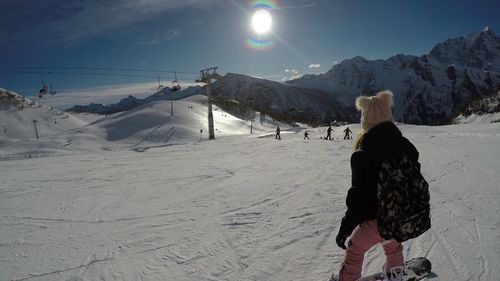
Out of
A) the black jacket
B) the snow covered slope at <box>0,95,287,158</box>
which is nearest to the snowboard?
the black jacket

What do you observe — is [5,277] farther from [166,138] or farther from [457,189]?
[166,138]

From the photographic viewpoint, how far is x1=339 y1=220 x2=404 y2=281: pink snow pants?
11.1 ft

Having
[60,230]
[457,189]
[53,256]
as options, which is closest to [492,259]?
[457,189]

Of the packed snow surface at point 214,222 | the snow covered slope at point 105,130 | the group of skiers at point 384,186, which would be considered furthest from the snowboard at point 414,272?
the snow covered slope at point 105,130

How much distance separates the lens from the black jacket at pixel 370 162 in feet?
10.3

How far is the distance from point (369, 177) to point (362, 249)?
0.82 meters

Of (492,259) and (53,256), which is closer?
(492,259)

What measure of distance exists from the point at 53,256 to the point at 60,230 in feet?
4.58

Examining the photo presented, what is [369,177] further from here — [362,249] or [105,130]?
[105,130]

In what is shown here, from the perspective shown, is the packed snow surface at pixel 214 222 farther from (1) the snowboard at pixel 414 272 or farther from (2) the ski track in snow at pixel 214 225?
(1) the snowboard at pixel 414 272

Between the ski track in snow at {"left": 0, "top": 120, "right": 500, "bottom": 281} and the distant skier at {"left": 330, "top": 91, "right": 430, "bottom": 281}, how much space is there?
41.0 inches

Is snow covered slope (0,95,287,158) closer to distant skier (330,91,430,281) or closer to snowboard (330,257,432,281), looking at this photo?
snowboard (330,257,432,281)

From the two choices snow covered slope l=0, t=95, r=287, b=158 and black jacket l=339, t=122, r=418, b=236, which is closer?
black jacket l=339, t=122, r=418, b=236

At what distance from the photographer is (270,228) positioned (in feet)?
20.6
